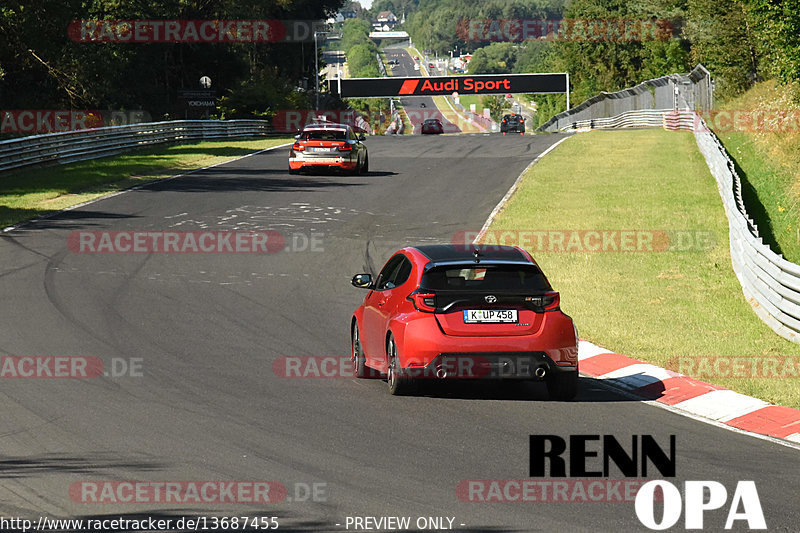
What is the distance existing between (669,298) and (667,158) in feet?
73.7

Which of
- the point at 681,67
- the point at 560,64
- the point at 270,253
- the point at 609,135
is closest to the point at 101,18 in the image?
the point at 609,135

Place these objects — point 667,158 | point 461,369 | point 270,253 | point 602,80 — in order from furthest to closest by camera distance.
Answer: point 602,80
point 667,158
point 270,253
point 461,369

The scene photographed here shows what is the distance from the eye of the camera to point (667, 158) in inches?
1516

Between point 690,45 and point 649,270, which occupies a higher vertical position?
point 690,45

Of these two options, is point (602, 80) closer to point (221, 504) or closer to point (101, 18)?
point (101, 18)

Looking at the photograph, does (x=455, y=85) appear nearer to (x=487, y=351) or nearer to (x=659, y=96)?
(x=659, y=96)
